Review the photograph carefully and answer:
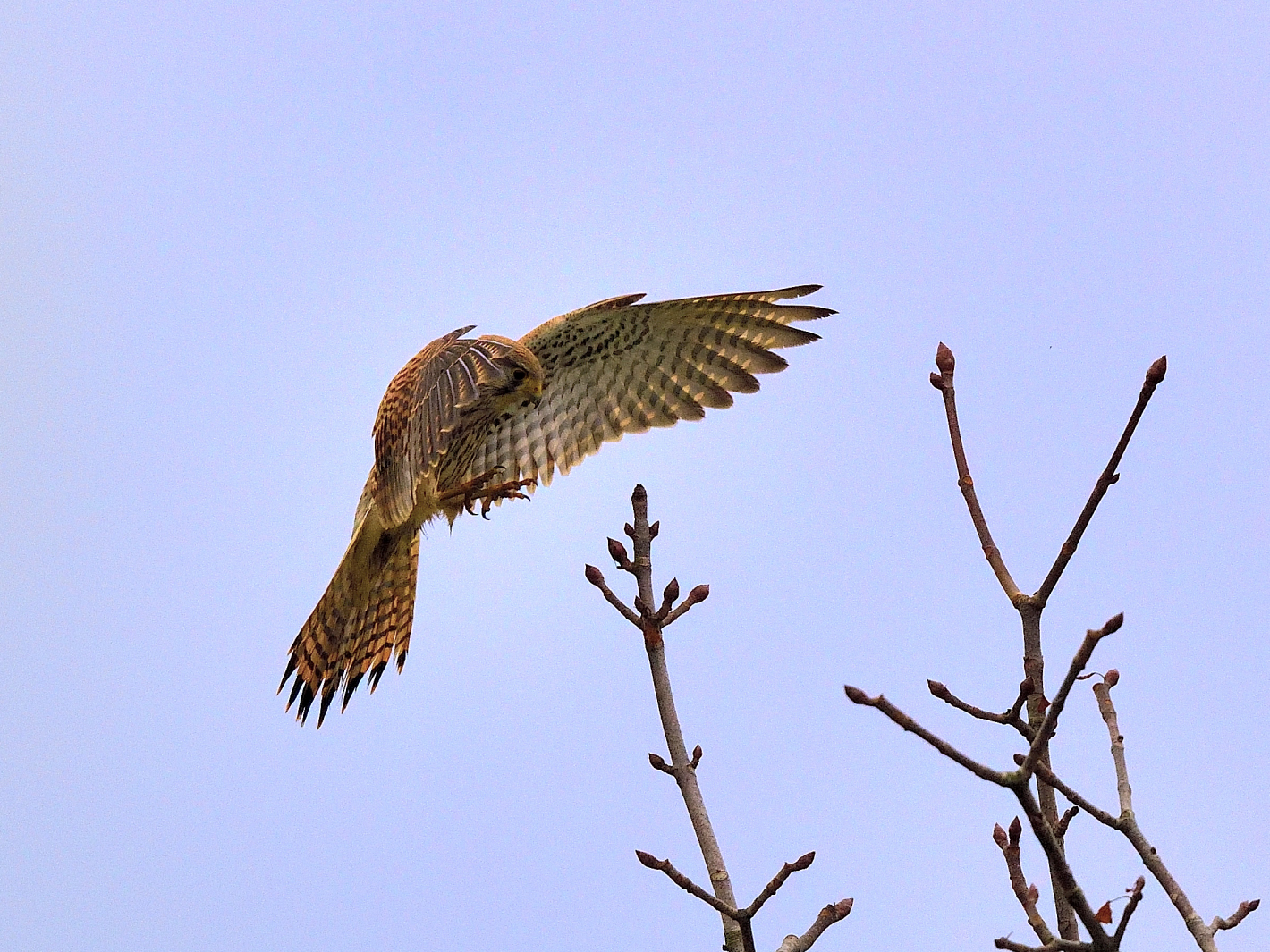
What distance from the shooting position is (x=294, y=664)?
6.89 metres

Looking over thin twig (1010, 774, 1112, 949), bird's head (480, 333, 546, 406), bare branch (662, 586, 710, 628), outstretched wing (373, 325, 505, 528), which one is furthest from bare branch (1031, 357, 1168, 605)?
bird's head (480, 333, 546, 406)

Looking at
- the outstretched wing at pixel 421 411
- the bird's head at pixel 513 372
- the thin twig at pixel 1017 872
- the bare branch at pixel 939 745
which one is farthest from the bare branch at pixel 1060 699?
the bird's head at pixel 513 372

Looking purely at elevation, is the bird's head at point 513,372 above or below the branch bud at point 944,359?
above

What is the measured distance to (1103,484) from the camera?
2459 mm

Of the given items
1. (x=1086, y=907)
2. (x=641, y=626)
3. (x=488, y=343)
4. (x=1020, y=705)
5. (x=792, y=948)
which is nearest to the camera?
(x=1086, y=907)

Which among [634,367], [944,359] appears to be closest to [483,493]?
[634,367]

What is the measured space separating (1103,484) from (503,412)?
5197 millimetres

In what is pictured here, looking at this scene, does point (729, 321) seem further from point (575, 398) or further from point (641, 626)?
point (641, 626)

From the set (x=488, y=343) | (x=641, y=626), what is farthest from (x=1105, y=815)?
(x=488, y=343)

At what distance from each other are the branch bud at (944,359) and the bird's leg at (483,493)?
391 cm

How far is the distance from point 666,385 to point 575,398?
18.9 inches

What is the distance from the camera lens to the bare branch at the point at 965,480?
2.67 m

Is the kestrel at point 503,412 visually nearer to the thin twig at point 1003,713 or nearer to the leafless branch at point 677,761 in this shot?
the leafless branch at point 677,761

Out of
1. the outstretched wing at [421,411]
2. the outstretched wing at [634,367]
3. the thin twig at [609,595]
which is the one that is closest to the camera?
the thin twig at [609,595]
